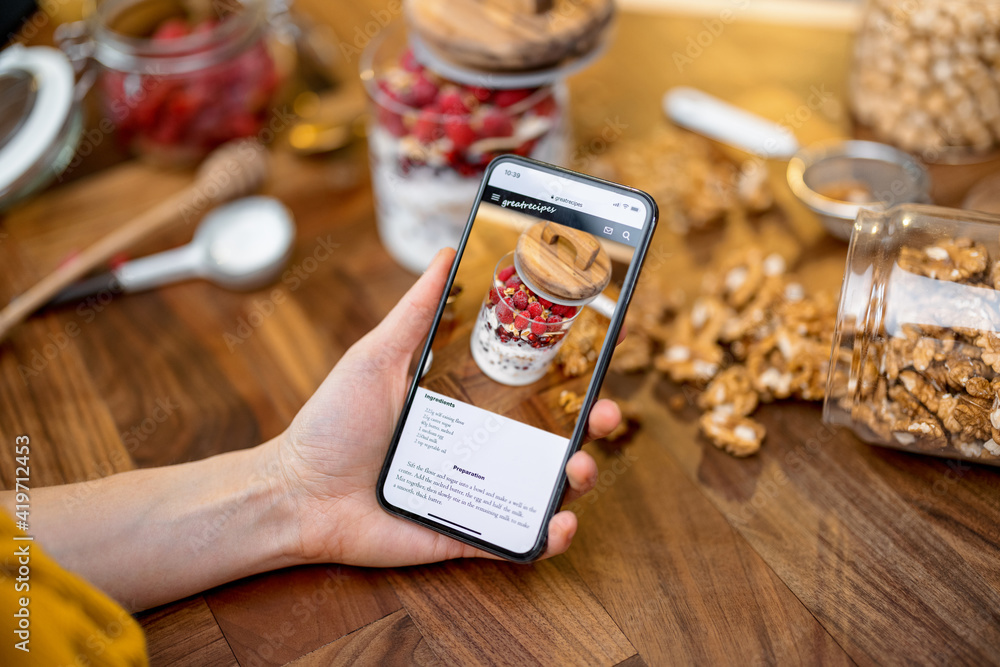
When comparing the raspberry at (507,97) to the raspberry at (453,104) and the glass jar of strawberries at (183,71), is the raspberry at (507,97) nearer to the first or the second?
the raspberry at (453,104)

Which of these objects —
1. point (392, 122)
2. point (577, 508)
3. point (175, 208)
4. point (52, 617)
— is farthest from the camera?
point (175, 208)

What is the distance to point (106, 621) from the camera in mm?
592

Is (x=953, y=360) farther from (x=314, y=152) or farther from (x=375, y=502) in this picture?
(x=314, y=152)

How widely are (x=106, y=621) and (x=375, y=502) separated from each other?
0.24 m

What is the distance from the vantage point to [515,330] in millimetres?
625

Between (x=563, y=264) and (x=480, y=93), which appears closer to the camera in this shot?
(x=563, y=264)

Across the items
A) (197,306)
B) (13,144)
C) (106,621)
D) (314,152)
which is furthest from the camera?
(314,152)

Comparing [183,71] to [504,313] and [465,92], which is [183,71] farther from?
[504,313]

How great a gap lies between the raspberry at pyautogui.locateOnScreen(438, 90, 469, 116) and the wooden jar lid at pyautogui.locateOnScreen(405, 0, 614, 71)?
3cm

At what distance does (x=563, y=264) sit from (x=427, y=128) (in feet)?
0.88

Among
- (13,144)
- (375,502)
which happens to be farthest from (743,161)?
(13,144)

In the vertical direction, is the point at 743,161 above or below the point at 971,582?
above

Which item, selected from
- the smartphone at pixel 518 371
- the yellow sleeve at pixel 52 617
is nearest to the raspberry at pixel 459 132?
the smartphone at pixel 518 371

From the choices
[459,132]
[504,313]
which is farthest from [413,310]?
[459,132]
